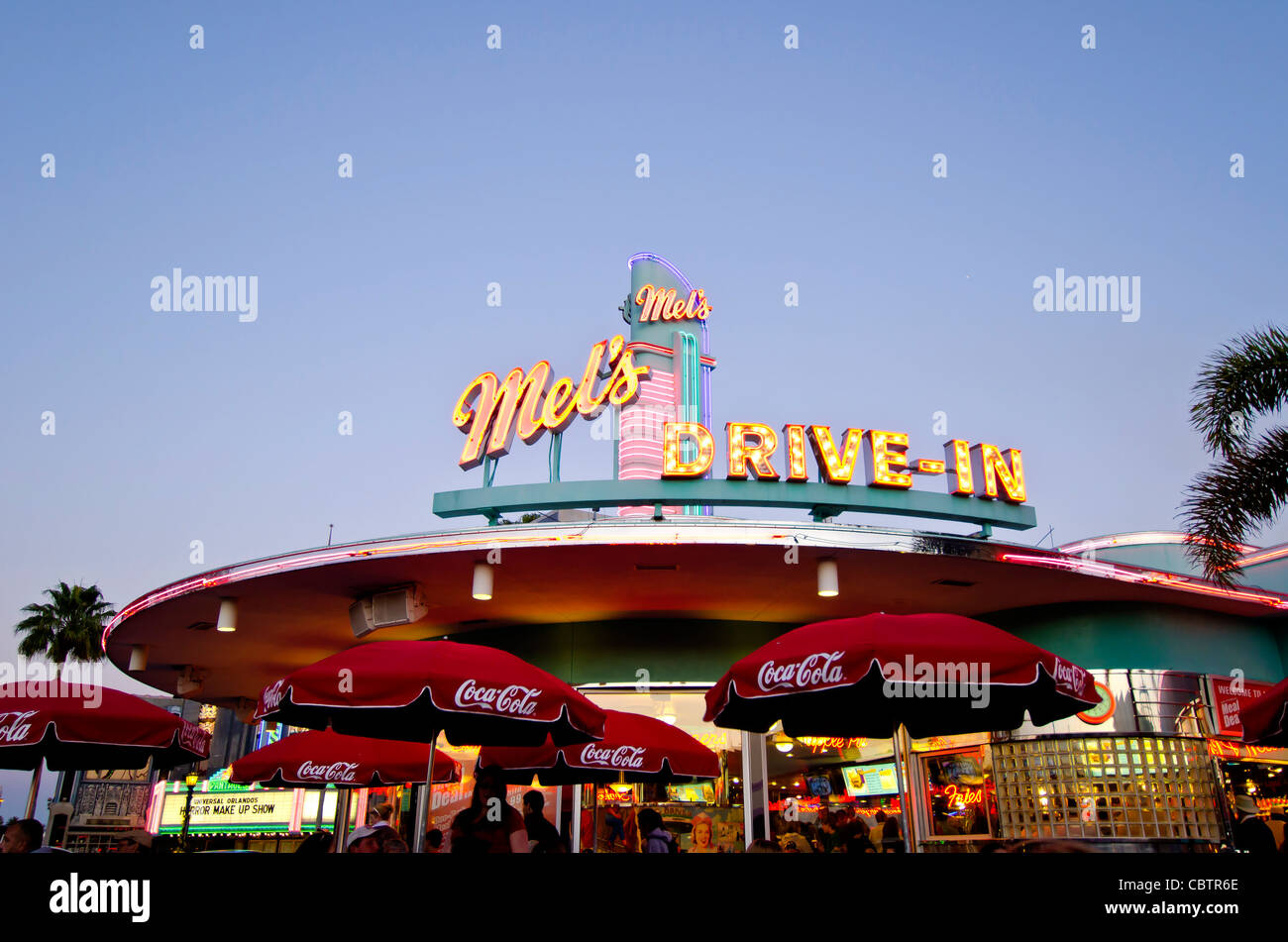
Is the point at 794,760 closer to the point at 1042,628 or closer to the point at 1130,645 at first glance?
the point at 1042,628

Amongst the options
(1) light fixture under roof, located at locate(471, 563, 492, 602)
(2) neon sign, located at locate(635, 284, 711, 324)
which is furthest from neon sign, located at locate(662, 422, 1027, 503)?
(2) neon sign, located at locate(635, 284, 711, 324)

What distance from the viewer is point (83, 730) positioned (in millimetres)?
10094

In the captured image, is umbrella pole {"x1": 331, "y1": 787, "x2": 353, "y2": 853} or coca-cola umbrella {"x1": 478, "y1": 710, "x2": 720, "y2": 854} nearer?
coca-cola umbrella {"x1": 478, "y1": 710, "x2": 720, "y2": 854}

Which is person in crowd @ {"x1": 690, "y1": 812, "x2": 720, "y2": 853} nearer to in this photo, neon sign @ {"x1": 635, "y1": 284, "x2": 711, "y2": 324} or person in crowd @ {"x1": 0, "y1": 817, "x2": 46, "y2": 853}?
person in crowd @ {"x1": 0, "y1": 817, "x2": 46, "y2": 853}

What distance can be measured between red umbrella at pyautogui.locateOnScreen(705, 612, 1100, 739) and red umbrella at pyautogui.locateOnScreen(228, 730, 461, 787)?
553 centimetres

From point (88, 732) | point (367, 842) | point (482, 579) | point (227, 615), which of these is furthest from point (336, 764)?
point (367, 842)

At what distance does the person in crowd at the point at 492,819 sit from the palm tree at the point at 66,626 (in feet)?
168

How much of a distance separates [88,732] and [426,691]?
520 centimetres

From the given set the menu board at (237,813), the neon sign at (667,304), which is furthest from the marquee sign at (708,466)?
the menu board at (237,813)

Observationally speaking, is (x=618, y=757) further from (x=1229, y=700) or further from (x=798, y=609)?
(x=1229, y=700)

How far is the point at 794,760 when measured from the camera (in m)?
17.5

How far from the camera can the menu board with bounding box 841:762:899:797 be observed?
17594 mm
